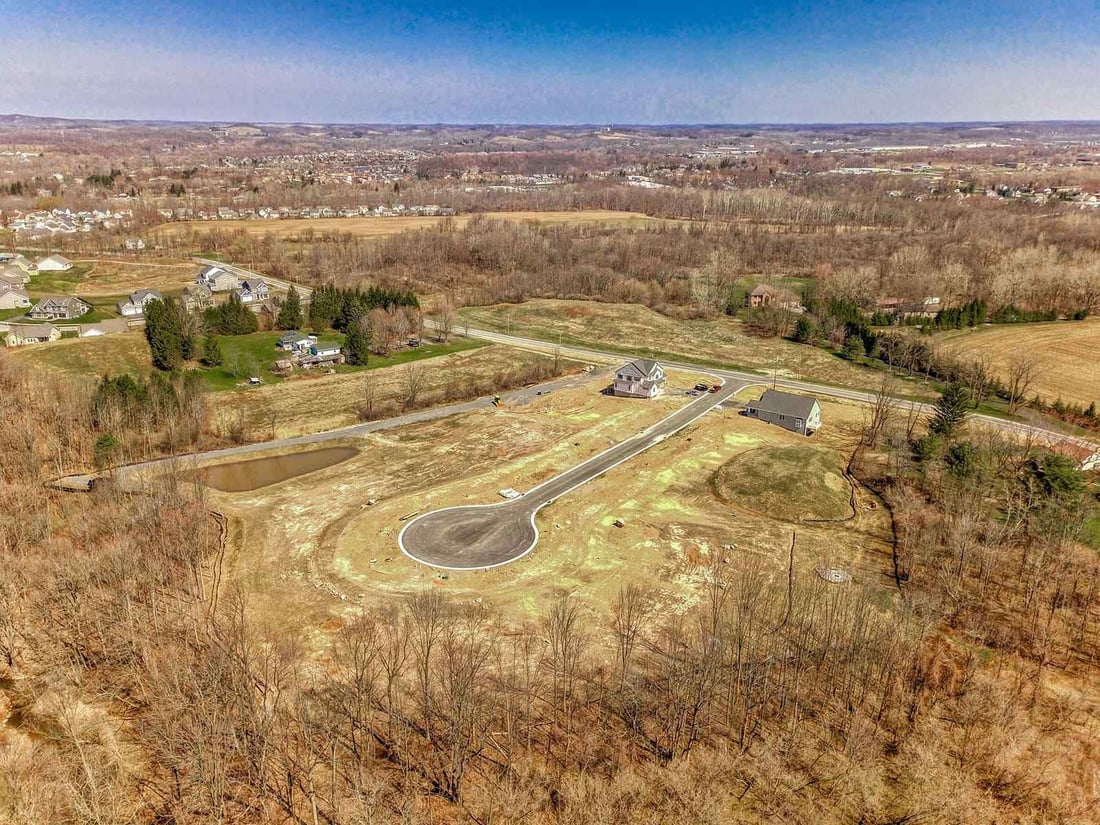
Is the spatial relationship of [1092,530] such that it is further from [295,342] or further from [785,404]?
[295,342]

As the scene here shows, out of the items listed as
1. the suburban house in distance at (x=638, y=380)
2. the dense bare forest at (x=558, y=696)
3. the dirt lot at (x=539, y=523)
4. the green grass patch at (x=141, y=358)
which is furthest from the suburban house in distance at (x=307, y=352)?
the dense bare forest at (x=558, y=696)

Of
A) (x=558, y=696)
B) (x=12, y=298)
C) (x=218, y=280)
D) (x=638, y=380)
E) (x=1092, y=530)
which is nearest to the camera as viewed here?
(x=558, y=696)

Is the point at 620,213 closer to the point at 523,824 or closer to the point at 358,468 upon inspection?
the point at 358,468

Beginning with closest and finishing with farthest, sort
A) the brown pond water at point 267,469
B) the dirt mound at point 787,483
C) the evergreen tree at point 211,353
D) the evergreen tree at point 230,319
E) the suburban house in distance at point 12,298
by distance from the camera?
1. the dirt mound at point 787,483
2. the brown pond water at point 267,469
3. the evergreen tree at point 211,353
4. the evergreen tree at point 230,319
5. the suburban house in distance at point 12,298

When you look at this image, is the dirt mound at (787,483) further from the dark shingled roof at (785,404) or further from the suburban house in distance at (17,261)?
the suburban house in distance at (17,261)

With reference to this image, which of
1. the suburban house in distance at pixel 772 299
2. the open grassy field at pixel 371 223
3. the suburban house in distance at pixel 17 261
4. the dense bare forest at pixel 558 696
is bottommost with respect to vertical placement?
the dense bare forest at pixel 558 696

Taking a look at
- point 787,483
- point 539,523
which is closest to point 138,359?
point 539,523

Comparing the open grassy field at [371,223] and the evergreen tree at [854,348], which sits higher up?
the open grassy field at [371,223]
